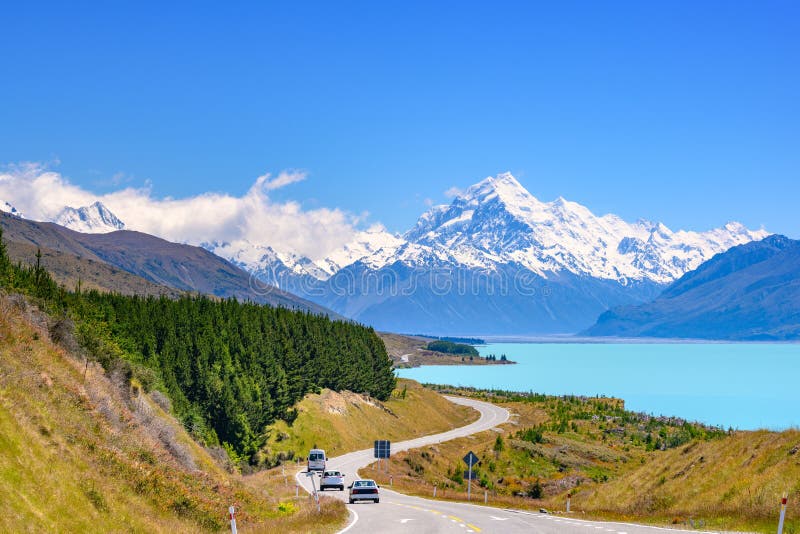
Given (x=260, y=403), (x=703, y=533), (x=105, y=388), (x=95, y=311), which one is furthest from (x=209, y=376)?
(x=703, y=533)

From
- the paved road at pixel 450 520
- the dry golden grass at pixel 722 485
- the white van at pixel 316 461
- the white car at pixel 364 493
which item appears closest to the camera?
the paved road at pixel 450 520

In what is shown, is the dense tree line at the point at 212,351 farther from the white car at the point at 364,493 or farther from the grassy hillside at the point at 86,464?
the white car at the point at 364,493

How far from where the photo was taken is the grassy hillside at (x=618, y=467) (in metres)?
32.6

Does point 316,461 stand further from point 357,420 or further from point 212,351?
point 357,420

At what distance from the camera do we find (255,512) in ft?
122

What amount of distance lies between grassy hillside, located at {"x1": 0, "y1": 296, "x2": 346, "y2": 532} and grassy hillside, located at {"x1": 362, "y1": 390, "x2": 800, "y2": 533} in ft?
50.8

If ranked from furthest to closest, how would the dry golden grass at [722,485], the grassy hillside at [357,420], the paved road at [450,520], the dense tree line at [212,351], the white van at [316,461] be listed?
1. the grassy hillside at [357,420]
2. the white van at [316,461]
3. the dense tree line at [212,351]
4. the dry golden grass at [722,485]
5. the paved road at [450,520]

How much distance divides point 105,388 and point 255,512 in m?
11.4

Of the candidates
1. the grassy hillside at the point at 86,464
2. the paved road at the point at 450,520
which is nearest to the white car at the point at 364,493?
the paved road at the point at 450,520

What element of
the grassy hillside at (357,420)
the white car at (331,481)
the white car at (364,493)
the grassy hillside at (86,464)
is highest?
the grassy hillside at (86,464)

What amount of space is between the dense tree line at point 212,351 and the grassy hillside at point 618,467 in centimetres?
1687

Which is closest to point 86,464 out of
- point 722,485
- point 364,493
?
point 364,493

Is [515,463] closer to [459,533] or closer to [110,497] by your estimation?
[459,533]

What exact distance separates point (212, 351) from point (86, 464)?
64.5 metres
